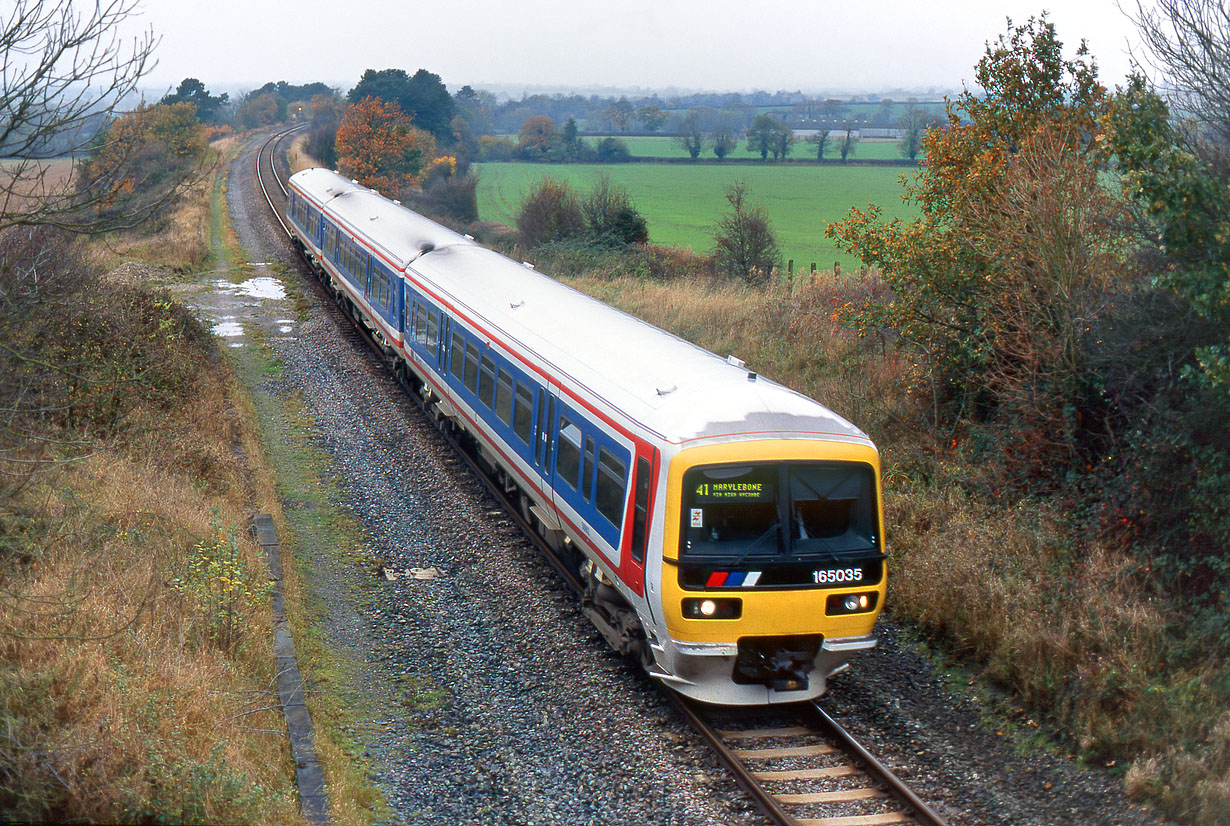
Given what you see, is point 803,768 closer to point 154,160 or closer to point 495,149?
point 154,160

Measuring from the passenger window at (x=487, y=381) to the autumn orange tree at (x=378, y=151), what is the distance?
4607cm

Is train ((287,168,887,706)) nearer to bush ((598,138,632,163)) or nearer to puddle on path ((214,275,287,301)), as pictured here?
puddle on path ((214,275,287,301))

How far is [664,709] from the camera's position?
887cm

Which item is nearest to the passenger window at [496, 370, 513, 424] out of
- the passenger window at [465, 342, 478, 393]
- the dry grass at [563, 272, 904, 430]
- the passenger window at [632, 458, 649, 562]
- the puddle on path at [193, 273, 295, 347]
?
the passenger window at [465, 342, 478, 393]

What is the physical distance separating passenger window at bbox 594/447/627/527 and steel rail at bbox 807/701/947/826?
7.76ft

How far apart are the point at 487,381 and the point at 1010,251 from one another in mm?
6693

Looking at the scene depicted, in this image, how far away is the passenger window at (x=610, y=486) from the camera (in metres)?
8.95

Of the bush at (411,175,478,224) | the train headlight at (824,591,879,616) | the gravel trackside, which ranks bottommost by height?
the gravel trackside

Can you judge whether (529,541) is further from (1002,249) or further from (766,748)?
(1002,249)

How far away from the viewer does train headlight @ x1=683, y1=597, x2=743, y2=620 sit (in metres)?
8.04

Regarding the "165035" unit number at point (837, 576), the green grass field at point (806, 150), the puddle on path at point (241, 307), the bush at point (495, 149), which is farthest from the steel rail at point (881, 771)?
the bush at point (495, 149)

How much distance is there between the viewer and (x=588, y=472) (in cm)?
973

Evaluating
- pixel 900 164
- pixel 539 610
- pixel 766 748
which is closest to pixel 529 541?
pixel 539 610

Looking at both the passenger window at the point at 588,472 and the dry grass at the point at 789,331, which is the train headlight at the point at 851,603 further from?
the dry grass at the point at 789,331
